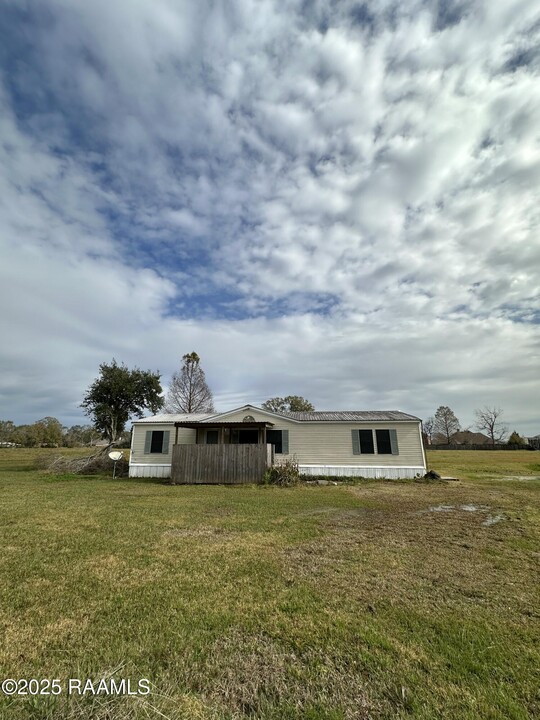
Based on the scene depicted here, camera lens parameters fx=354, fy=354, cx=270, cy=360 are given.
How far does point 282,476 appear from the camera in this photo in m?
14.3

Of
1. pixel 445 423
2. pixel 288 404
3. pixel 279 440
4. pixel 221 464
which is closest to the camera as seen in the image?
pixel 221 464

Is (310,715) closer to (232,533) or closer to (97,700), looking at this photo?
(97,700)

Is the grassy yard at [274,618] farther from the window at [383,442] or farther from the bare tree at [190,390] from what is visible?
the bare tree at [190,390]

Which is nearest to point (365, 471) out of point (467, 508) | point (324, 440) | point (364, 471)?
point (364, 471)

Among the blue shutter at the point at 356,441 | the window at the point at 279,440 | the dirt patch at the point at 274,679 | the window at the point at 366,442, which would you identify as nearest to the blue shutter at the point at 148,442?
the window at the point at 279,440

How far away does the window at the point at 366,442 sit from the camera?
53.7 feet

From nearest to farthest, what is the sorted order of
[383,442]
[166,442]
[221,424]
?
[221,424] → [383,442] → [166,442]

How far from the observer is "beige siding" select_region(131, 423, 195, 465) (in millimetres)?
17578

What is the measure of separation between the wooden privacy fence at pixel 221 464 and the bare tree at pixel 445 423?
62.4 metres

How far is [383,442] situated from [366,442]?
2.55 feet

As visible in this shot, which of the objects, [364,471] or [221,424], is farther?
[364,471]

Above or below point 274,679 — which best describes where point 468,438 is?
above

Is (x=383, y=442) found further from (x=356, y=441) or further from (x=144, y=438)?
(x=144, y=438)

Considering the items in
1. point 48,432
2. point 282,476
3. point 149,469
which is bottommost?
point 282,476
